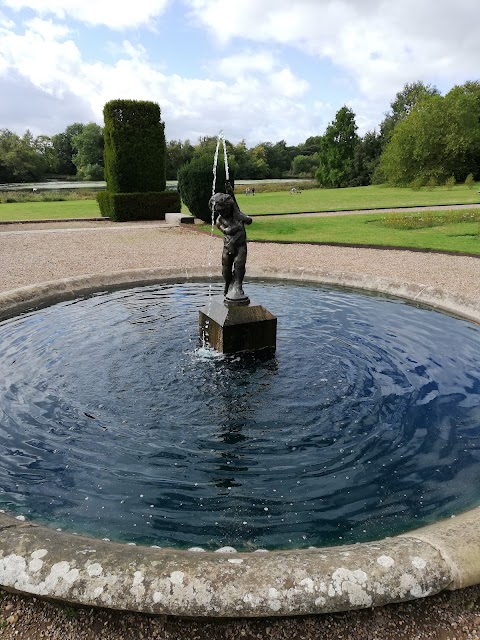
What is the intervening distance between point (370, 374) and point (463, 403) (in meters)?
1.00

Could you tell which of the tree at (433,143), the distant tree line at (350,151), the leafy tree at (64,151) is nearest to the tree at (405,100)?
the distant tree line at (350,151)

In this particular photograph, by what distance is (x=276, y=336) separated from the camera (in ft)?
21.0

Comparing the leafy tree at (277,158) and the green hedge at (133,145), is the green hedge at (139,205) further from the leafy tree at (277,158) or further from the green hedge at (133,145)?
the leafy tree at (277,158)

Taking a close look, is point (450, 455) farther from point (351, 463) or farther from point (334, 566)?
point (334, 566)

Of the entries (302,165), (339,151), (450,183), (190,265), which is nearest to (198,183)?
(190,265)

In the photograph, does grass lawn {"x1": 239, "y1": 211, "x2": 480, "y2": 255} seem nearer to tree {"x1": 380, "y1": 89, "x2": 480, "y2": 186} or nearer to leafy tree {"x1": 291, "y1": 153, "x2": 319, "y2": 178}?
tree {"x1": 380, "y1": 89, "x2": 480, "y2": 186}

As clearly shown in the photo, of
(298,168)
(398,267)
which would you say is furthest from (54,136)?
(398,267)

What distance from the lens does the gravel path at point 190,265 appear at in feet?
7.59

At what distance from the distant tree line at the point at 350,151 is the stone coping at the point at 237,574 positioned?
2646 cm

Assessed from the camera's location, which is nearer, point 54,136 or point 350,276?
point 350,276

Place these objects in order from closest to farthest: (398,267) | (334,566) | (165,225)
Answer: (334,566) < (398,267) < (165,225)

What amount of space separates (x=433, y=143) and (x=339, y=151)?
20682 mm

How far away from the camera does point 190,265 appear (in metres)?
10.6

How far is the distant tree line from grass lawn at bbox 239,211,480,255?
1011 centimetres
